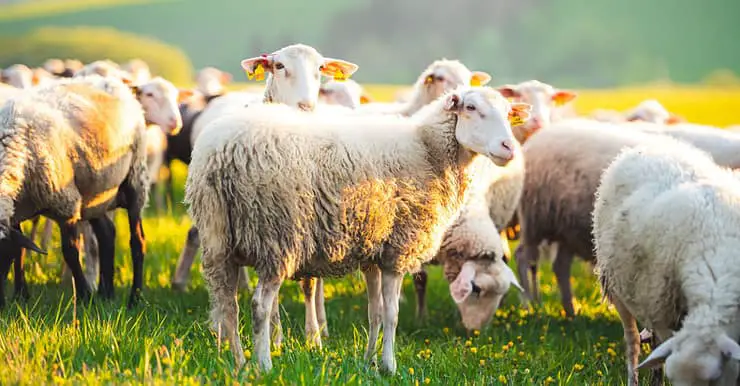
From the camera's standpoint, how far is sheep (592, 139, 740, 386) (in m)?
3.99

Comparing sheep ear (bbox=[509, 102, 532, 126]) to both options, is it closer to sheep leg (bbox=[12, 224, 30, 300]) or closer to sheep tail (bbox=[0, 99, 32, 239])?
sheep tail (bbox=[0, 99, 32, 239])

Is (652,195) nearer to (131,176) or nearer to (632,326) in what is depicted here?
(632,326)

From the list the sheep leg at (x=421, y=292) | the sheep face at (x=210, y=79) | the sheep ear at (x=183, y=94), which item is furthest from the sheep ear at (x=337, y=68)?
the sheep face at (x=210, y=79)

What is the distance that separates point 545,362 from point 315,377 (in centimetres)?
195

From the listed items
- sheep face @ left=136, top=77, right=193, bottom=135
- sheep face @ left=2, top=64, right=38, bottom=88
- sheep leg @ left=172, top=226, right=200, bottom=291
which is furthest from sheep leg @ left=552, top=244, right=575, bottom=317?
sheep face @ left=2, top=64, right=38, bottom=88

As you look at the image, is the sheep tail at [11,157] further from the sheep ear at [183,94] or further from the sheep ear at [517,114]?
the sheep ear at [517,114]

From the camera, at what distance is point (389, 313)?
482 centimetres

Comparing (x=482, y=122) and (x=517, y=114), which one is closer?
(x=482, y=122)

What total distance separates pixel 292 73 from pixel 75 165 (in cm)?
149

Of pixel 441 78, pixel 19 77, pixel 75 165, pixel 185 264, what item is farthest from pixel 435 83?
pixel 19 77

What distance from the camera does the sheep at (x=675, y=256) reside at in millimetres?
3988

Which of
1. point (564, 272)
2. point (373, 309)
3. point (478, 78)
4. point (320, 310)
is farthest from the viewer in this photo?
point (478, 78)

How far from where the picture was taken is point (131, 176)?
6.52 m

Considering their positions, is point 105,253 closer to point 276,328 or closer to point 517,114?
point 276,328
